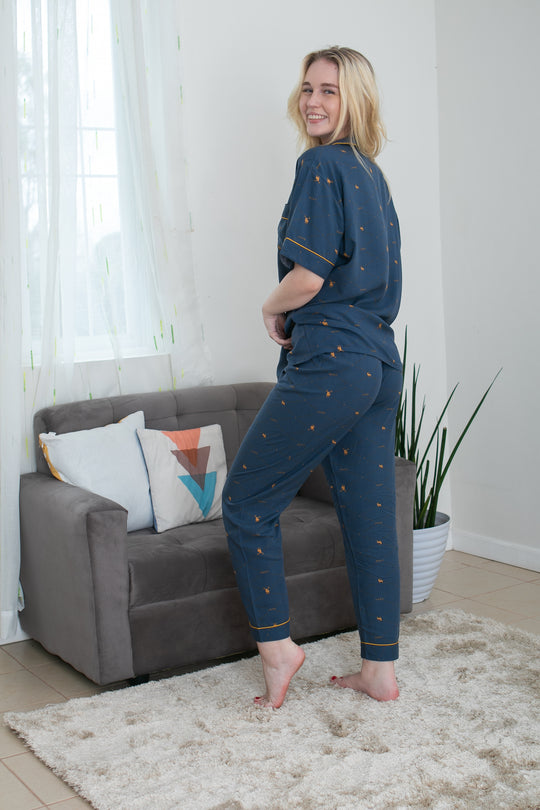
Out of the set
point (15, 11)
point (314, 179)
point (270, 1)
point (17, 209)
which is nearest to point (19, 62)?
point (15, 11)

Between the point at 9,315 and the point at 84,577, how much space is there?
0.92 m

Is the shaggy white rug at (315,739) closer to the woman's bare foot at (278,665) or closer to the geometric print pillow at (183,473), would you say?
the woman's bare foot at (278,665)

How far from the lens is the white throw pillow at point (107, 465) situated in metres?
2.72

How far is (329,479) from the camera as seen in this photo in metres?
2.35

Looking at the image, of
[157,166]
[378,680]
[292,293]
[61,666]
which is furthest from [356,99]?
[61,666]

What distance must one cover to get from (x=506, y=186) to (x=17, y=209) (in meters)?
1.91

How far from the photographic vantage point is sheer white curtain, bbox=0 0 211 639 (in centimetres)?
283

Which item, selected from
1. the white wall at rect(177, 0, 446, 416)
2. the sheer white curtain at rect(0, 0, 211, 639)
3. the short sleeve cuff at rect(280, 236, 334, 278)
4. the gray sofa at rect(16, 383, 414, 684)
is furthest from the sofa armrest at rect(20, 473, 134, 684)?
the white wall at rect(177, 0, 446, 416)

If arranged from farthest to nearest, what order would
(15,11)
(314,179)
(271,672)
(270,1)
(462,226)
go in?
(462,226) → (270,1) → (15,11) → (271,672) → (314,179)

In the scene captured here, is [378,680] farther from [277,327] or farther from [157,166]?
[157,166]

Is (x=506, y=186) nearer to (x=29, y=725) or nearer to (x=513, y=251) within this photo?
(x=513, y=251)

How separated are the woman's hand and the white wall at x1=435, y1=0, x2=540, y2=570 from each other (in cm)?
154

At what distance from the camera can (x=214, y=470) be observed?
2955mm

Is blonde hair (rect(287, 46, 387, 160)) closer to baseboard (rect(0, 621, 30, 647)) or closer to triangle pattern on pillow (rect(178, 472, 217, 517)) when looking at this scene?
triangle pattern on pillow (rect(178, 472, 217, 517))
